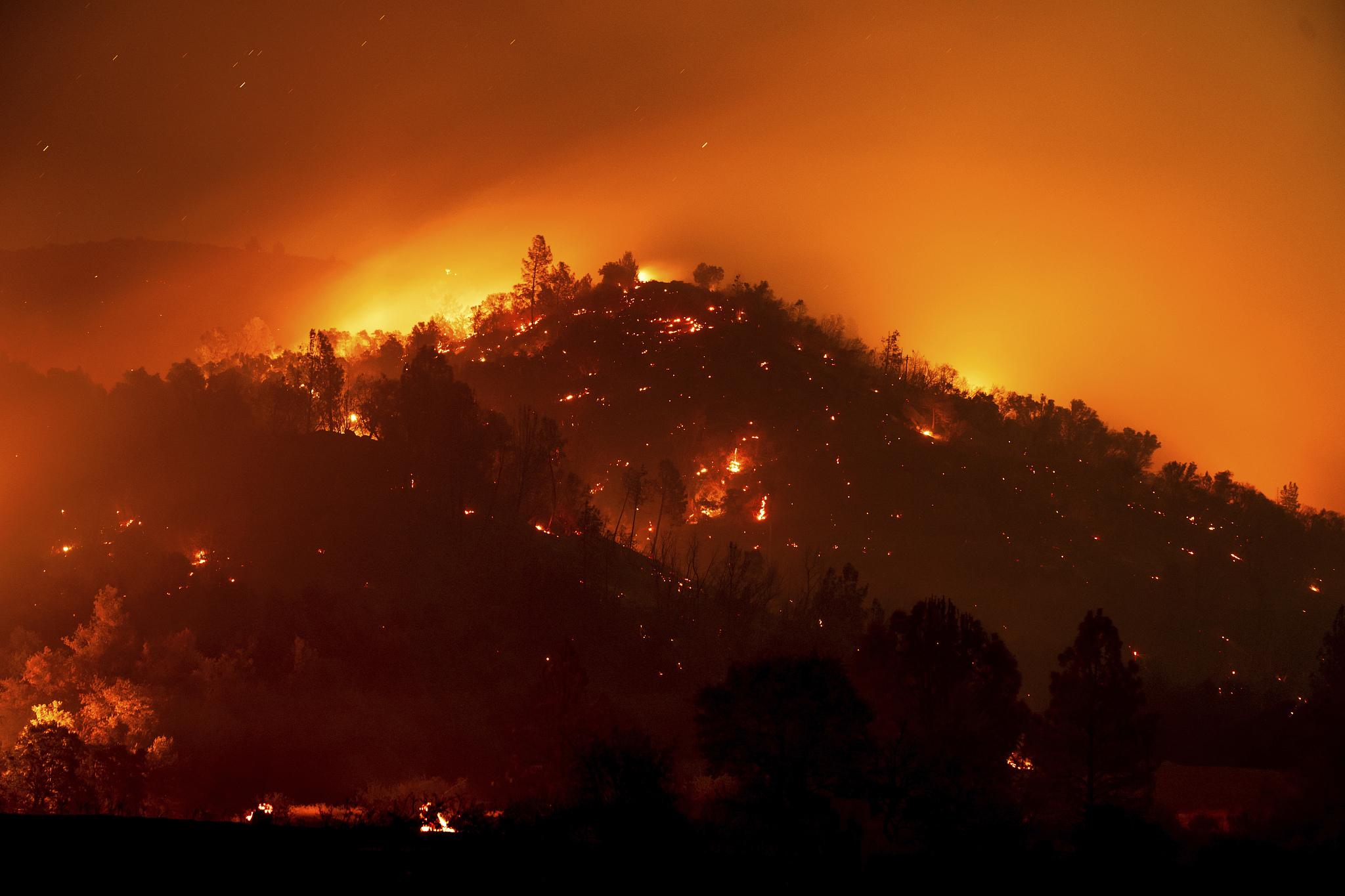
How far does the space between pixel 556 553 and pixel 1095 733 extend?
6378 cm

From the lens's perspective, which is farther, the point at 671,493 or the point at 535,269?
the point at 535,269

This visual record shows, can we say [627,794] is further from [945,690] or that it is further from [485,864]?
[945,690]

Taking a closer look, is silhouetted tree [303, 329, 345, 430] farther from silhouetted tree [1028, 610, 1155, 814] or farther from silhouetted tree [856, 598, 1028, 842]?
silhouetted tree [1028, 610, 1155, 814]

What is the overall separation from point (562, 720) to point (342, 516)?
168ft

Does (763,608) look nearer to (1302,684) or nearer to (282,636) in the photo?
(282,636)

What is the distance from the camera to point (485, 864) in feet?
64.8

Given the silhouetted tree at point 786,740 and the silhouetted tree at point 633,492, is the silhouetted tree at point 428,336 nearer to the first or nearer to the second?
the silhouetted tree at point 633,492

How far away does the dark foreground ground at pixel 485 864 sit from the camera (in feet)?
57.0

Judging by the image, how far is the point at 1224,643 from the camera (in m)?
124

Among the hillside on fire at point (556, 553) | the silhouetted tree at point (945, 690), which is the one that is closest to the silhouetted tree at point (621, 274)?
the hillside on fire at point (556, 553)

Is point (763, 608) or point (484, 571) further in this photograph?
point (763, 608)

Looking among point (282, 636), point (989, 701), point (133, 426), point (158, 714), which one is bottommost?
point (158, 714)

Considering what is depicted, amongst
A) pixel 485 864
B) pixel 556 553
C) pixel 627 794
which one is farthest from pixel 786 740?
pixel 556 553

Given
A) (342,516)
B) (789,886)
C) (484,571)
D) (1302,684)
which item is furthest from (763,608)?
(1302,684)
